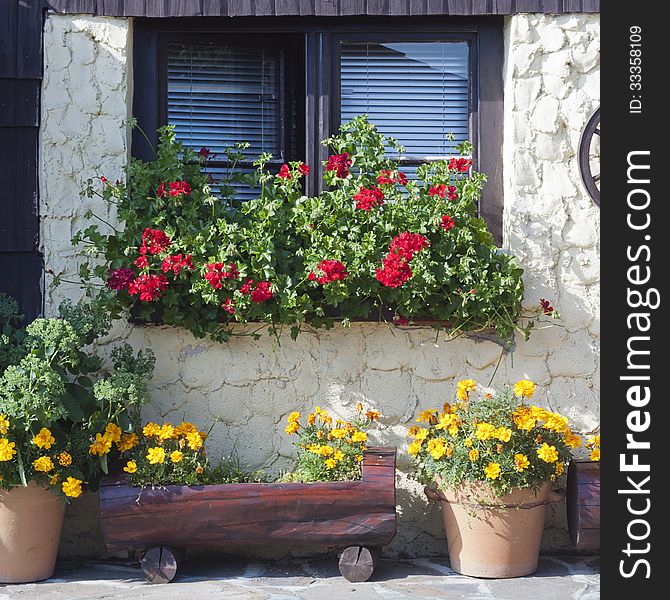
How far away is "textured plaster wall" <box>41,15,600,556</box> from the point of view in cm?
471

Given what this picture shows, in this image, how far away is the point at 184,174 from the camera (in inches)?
184

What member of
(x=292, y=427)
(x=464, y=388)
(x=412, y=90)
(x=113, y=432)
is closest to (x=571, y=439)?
(x=464, y=388)

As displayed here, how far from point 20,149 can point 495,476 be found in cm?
256

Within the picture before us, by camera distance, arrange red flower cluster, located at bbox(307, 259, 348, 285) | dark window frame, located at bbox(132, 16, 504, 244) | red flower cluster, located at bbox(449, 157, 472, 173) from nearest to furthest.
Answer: red flower cluster, located at bbox(307, 259, 348, 285) < red flower cluster, located at bbox(449, 157, 472, 173) < dark window frame, located at bbox(132, 16, 504, 244)

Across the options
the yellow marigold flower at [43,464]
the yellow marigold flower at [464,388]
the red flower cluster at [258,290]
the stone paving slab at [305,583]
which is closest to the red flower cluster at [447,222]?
the yellow marigold flower at [464,388]

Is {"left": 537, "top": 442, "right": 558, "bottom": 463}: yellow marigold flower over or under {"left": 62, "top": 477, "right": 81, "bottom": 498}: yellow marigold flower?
over

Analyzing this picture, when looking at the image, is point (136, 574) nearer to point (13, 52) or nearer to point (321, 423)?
point (321, 423)

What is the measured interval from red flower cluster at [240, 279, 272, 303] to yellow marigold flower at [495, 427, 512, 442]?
1.11m

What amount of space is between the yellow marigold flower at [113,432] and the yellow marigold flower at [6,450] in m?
0.39

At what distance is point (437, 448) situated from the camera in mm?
4250

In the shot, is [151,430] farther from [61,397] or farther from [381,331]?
[381,331]

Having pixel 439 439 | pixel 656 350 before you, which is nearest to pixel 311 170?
pixel 439 439

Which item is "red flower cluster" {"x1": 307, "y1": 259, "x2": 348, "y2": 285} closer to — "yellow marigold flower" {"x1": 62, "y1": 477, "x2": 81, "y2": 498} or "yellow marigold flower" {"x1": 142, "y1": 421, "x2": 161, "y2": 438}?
"yellow marigold flower" {"x1": 142, "y1": 421, "x2": 161, "y2": 438}

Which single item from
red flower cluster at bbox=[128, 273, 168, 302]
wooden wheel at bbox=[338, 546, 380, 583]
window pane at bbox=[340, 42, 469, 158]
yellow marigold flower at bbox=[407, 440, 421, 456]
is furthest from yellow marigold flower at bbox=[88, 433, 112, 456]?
window pane at bbox=[340, 42, 469, 158]
